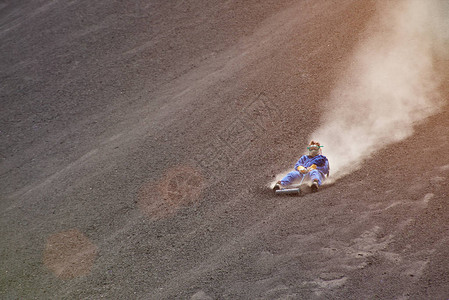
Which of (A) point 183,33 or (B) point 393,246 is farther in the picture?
(A) point 183,33

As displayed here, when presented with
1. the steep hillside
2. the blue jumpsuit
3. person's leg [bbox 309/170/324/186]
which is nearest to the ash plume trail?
the steep hillside

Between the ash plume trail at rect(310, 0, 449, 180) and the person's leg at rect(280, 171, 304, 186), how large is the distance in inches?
42.6

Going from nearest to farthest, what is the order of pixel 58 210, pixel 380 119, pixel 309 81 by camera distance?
pixel 58 210 < pixel 380 119 < pixel 309 81

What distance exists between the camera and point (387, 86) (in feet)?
54.4

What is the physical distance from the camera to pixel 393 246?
9.62 m

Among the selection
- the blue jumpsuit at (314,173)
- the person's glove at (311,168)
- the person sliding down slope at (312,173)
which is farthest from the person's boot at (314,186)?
the person's glove at (311,168)

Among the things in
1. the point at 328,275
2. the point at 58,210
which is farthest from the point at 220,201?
the point at 58,210

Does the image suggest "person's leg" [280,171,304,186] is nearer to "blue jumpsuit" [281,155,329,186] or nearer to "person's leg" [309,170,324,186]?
"blue jumpsuit" [281,155,329,186]

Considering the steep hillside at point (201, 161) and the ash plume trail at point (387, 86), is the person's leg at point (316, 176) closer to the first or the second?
the steep hillside at point (201, 161)

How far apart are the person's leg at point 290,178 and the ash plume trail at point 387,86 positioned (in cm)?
108

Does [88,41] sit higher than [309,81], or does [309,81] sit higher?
[88,41]

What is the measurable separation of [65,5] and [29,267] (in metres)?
17.3

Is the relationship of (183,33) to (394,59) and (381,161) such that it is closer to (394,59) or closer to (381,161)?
(394,59)

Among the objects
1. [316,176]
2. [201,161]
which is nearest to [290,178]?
[316,176]
